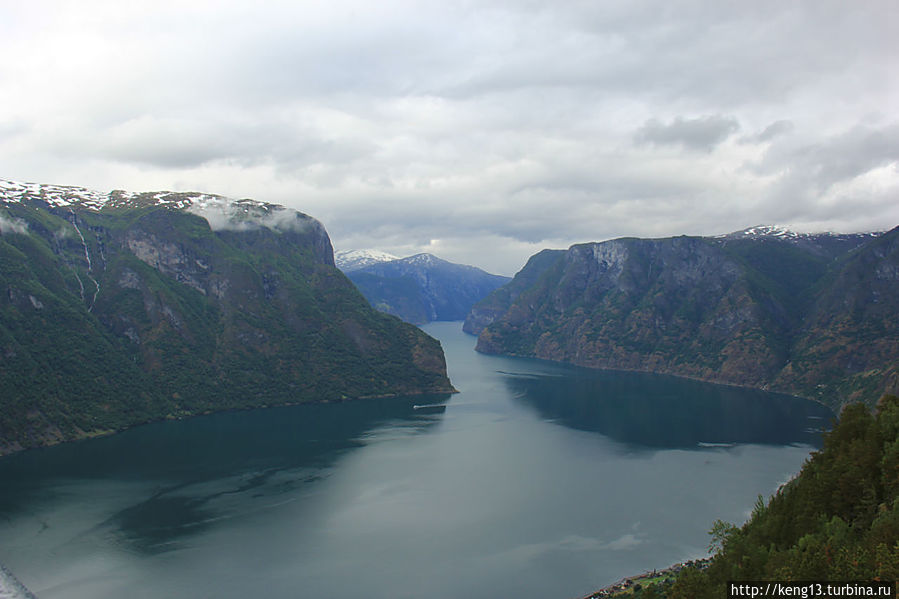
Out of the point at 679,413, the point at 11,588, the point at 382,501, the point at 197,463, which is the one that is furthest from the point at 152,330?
the point at 679,413

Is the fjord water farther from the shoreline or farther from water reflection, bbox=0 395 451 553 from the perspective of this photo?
the shoreline

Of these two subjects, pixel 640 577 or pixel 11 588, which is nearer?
pixel 11 588

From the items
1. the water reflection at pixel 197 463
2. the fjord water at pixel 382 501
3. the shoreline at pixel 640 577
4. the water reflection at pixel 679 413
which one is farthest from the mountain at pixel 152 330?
the shoreline at pixel 640 577

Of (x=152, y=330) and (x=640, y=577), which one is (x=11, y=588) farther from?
(x=152, y=330)

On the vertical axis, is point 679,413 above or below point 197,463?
below

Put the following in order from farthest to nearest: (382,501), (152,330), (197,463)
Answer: (152,330)
(197,463)
(382,501)

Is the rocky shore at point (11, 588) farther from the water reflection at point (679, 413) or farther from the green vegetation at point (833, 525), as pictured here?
the water reflection at point (679, 413)

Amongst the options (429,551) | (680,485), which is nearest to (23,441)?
(429,551)
